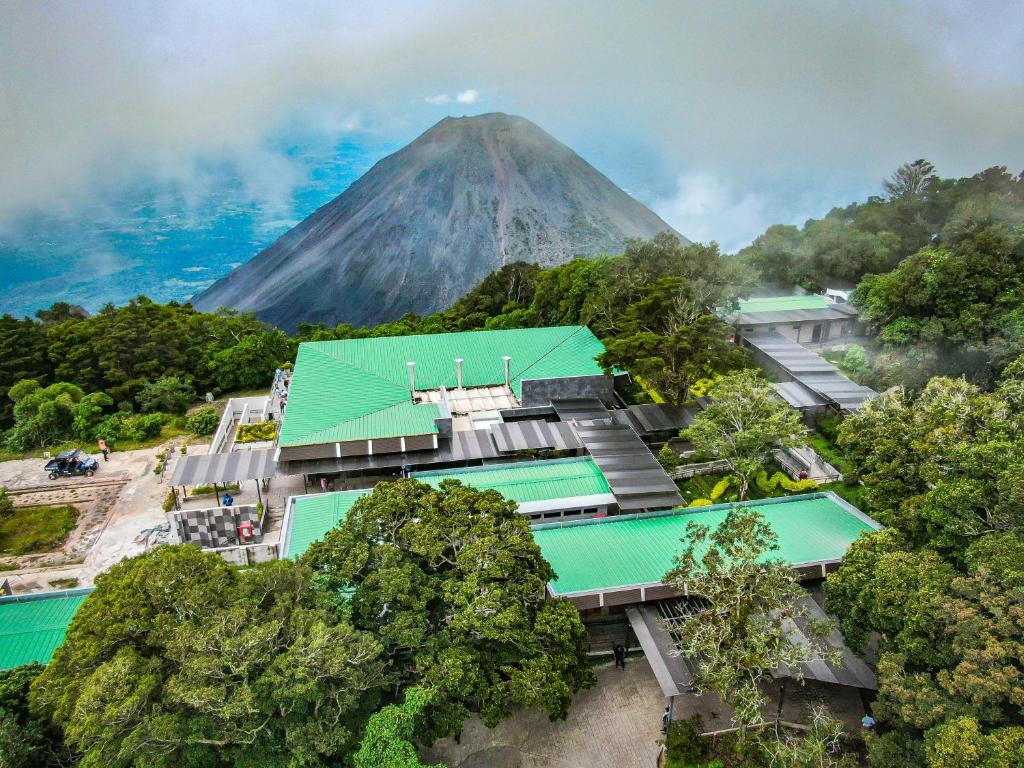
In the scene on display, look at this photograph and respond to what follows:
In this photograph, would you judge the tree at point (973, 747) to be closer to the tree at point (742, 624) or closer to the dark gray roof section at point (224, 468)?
the tree at point (742, 624)

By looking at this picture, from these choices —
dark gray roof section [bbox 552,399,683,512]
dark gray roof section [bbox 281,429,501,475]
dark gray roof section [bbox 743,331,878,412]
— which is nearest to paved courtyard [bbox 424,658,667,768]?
dark gray roof section [bbox 552,399,683,512]

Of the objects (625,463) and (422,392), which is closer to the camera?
(625,463)

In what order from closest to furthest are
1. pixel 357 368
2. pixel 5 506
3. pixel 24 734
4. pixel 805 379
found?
1. pixel 24 734
2. pixel 5 506
3. pixel 357 368
4. pixel 805 379

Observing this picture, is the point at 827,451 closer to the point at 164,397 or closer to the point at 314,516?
the point at 314,516

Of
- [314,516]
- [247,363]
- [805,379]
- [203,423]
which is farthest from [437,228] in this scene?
[314,516]

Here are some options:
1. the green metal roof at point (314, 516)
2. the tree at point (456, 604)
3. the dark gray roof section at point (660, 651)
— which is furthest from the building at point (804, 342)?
the green metal roof at point (314, 516)

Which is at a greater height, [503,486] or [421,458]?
[421,458]

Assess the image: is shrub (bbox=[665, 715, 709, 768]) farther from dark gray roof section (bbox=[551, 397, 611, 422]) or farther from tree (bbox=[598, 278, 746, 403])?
tree (bbox=[598, 278, 746, 403])

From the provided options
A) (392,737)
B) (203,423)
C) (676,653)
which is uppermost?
(203,423)
